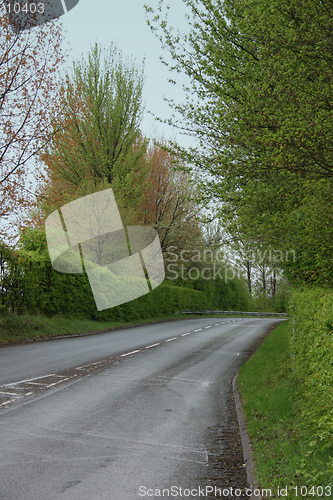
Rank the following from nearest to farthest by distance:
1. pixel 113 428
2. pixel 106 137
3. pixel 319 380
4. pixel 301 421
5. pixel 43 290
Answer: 1. pixel 319 380
2. pixel 301 421
3. pixel 113 428
4. pixel 43 290
5. pixel 106 137

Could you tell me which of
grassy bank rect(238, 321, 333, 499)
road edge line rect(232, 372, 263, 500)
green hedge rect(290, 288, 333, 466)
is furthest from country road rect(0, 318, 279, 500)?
A: green hedge rect(290, 288, 333, 466)

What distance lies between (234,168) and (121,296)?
17986mm

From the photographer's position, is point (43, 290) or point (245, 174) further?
point (43, 290)

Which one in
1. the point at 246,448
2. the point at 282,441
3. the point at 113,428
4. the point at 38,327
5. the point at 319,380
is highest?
the point at 38,327

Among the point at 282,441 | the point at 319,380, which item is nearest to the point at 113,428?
the point at 282,441

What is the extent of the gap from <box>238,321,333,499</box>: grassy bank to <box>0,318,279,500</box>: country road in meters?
0.35

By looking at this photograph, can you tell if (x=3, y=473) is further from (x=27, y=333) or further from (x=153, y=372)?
(x=27, y=333)

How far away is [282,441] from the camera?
18.5 ft

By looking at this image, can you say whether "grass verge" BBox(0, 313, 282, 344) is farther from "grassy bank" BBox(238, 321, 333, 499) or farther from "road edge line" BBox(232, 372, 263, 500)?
"road edge line" BBox(232, 372, 263, 500)

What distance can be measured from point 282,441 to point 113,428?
2.40m

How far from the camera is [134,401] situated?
27.0 ft

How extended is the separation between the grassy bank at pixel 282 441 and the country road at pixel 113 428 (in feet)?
1.16

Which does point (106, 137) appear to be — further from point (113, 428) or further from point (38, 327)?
point (113, 428)

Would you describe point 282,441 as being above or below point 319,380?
below
